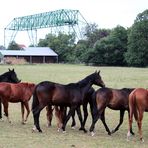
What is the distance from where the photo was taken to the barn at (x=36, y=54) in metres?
128

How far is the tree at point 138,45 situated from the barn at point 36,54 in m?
39.4

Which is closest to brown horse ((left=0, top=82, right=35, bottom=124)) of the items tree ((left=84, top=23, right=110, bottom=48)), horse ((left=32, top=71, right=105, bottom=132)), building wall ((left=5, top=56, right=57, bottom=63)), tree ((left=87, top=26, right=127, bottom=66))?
horse ((left=32, top=71, right=105, bottom=132))

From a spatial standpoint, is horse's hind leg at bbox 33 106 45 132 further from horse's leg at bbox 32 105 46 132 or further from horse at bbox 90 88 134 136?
horse at bbox 90 88 134 136

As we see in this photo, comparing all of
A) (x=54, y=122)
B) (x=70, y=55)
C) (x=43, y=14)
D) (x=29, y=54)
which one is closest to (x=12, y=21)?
(x=43, y=14)

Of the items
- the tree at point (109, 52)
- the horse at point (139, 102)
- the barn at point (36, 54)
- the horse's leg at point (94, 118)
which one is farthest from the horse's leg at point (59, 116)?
the barn at point (36, 54)

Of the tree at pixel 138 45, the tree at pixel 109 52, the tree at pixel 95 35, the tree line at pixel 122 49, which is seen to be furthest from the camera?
the tree at pixel 95 35

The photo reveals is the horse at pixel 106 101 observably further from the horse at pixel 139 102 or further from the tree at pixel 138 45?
the tree at pixel 138 45

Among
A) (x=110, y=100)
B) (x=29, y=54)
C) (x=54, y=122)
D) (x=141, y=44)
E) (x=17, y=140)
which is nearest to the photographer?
(x=17, y=140)

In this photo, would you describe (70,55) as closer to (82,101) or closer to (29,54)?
(29,54)

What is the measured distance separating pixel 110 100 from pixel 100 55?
85002mm

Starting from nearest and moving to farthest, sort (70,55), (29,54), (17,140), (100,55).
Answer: (17,140) → (100,55) → (70,55) → (29,54)

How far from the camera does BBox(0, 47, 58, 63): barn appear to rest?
420 ft

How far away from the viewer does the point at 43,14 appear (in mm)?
181500

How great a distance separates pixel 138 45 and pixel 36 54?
47620 mm
